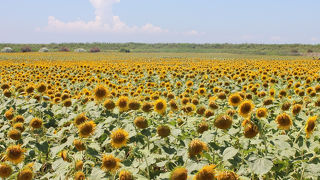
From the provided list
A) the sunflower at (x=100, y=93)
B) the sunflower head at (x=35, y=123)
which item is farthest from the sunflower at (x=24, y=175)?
the sunflower at (x=100, y=93)

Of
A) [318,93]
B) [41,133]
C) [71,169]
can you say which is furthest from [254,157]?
[318,93]

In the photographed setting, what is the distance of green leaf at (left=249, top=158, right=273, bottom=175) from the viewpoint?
186 centimetres

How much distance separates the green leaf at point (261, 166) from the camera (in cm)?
186

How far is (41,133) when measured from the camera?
3.70m

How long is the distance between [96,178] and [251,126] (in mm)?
1244

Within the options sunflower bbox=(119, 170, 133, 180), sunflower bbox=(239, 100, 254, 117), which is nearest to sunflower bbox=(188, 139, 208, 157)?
sunflower bbox=(119, 170, 133, 180)

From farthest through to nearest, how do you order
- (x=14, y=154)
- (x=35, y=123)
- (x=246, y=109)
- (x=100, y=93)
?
(x=100, y=93), (x=35, y=123), (x=246, y=109), (x=14, y=154)

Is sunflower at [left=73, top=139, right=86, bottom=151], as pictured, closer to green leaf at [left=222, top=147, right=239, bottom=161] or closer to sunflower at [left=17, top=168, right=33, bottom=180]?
sunflower at [left=17, top=168, right=33, bottom=180]

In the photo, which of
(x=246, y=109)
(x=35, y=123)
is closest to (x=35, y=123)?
(x=35, y=123)

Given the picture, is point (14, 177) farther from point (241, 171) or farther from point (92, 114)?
point (241, 171)

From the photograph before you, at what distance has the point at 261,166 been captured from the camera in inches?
74.8

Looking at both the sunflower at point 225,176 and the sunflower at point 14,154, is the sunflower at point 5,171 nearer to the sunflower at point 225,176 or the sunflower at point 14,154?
the sunflower at point 14,154

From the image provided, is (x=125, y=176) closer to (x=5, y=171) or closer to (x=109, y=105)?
(x=5, y=171)

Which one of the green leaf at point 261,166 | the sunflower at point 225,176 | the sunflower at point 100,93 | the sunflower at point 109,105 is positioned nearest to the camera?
the sunflower at point 225,176
